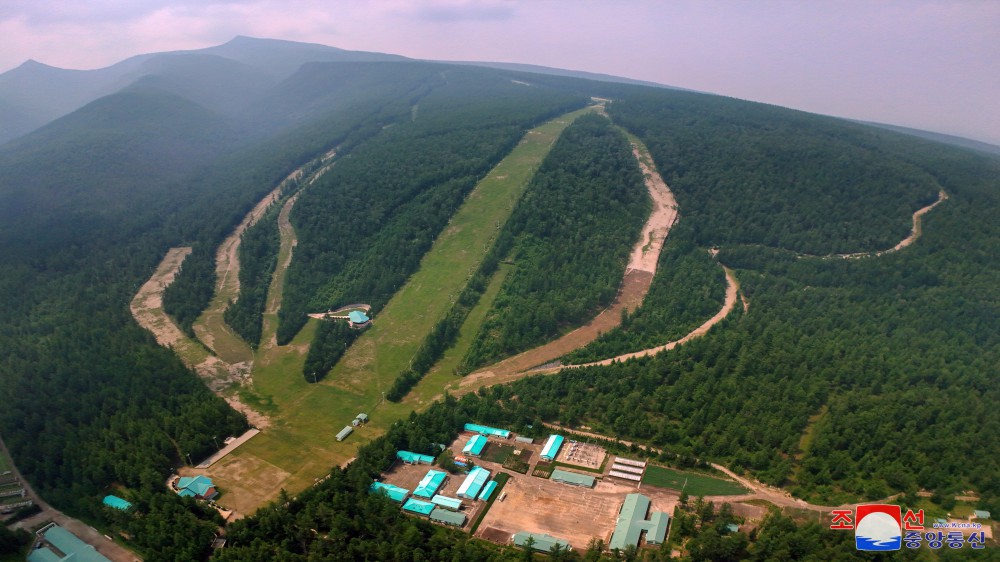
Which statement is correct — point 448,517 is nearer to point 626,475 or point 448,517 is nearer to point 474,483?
point 474,483

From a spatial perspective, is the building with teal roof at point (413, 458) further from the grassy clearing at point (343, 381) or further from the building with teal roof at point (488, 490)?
the building with teal roof at point (488, 490)

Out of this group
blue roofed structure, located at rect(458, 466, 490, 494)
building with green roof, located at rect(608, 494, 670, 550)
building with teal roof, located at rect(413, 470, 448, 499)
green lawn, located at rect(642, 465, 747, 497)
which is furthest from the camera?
green lawn, located at rect(642, 465, 747, 497)

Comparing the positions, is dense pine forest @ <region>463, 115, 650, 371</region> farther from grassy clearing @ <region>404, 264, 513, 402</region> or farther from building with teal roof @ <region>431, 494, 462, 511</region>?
building with teal roof @ <region>431, 494, 462, 511</region>

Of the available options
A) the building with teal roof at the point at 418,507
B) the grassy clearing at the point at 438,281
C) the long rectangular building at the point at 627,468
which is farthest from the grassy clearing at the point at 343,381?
the long rectangular building at the point at 627,468

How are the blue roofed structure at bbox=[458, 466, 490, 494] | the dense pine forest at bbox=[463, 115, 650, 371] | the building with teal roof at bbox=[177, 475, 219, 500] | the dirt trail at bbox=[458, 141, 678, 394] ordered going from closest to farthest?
the building with teal roof at bbox=[177, 475, 219, 500]
the blue roofed structure at bbox=[458, 466, 490, 494]
the dirt trail at bbox=[458, 141, 678, 394]
the dense pine forest at bbox=[463, 115, 650, 371]

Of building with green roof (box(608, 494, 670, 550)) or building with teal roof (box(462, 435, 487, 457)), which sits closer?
building with green roof (box(608, 494, 670, 550))

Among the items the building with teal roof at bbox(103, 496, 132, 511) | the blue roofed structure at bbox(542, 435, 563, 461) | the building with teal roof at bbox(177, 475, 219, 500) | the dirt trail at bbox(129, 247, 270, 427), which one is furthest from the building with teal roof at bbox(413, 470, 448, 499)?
the building with teal roof at bbox(103, 496, 132, 511)

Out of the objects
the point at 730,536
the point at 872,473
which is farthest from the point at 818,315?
the point at 730,536

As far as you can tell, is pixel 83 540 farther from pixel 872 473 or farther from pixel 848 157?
pixel 848 157
